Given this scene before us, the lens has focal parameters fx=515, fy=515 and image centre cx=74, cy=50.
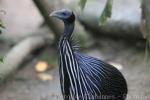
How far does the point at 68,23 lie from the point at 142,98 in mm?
1495

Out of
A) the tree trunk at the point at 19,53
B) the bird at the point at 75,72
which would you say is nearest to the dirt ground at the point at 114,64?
the tree trunk at the point at 19,53

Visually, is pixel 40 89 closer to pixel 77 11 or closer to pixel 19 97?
pixel 19 97

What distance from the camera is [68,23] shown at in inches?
153

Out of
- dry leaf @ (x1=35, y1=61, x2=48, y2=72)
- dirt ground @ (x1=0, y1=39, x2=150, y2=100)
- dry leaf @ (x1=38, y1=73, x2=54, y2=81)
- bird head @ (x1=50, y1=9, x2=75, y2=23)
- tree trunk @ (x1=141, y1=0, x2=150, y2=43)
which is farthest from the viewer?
dry leaf @ (x1=35, y1=61, x2=48, y2=72)

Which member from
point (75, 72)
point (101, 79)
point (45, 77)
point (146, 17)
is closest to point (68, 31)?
point (75, 72)

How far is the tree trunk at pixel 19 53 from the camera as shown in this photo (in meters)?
6.01

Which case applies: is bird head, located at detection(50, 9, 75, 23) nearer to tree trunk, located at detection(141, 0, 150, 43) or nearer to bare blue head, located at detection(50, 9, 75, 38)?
bare blue head, located at detection(50, 9, 75, 38)

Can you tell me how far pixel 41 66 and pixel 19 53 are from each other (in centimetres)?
33

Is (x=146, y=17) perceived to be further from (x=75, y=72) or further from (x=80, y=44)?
(x=80, y=44)

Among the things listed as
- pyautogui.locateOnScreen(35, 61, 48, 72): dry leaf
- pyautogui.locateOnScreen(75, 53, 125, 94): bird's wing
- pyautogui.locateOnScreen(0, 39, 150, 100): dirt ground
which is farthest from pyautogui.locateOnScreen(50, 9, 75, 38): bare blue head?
pyautogui.locateOnScreen(35, 61, 48, 72): dry leaf

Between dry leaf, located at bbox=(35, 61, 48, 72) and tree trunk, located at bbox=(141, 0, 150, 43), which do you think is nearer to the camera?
tree trunk, located at bbox=(141, 0, 150, 43)

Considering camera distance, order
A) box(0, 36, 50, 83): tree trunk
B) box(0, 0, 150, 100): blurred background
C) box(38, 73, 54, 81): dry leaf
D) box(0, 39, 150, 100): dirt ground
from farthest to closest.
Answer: box(38, 73, 54, 81): dry leaf, box(0, 36, 50, 83): tree trunk, box(0, 0, 150, 100): blurred background, box(0, 39, 150, 100): dirt ground

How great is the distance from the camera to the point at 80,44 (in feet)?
21.3

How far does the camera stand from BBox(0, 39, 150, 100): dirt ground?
552cm
